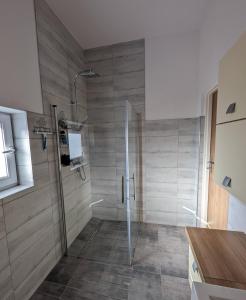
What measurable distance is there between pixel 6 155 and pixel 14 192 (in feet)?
1.16

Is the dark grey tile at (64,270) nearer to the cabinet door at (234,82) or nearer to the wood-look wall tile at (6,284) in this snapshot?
the wood-look wall tile at (6,284)

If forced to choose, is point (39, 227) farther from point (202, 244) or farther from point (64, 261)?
point (202, 244)

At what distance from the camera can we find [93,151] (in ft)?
9.18

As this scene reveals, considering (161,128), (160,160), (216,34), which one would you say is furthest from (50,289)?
(216,34)

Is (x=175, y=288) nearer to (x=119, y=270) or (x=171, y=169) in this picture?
(x=119, y=270)

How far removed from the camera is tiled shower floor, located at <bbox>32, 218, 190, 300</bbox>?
1.52 m

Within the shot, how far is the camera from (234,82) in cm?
82

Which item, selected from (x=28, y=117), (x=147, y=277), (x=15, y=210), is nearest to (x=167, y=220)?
(x=147, y=277)

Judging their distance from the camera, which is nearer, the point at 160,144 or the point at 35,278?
the point at 35,278

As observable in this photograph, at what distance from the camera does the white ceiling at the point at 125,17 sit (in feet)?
6.06

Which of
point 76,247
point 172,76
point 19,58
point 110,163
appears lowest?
point 76,247

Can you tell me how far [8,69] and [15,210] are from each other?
119 centimetres

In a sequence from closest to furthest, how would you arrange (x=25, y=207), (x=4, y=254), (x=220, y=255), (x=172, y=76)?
1. (x=220, y=255)
2. (x=4, y=254)
3. (x=25, y=207)
4. (x=172, y=76)

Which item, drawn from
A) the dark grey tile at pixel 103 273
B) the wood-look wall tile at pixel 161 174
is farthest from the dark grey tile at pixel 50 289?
the wood-look wall tile at pixel 161 174
